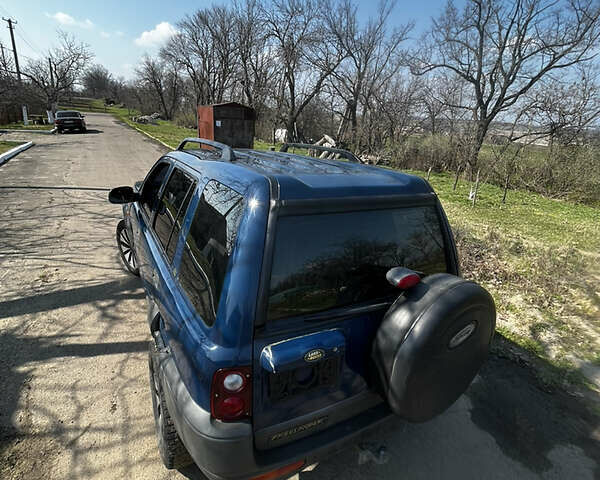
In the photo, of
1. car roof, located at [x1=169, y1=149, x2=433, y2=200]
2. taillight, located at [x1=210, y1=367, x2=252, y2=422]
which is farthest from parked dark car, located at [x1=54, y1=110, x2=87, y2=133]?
taillight, located at [x1=210, y1=367, x2=252, y2=422]

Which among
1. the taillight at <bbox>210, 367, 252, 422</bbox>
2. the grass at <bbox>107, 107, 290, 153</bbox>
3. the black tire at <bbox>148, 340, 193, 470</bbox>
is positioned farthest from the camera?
the grass at <bbox>107, 107, 290, 153</bbox>

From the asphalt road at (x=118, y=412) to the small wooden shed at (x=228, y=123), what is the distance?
393 inches

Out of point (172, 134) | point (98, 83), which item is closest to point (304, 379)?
point (172, 134)

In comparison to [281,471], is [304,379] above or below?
above

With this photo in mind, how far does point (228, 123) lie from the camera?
13.4 m

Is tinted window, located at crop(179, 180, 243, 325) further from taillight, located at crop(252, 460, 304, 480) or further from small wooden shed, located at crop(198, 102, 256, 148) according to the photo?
small wooden shed, located at crop(198, 102, 256, 148)

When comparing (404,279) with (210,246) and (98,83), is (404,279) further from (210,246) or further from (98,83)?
(98,83)

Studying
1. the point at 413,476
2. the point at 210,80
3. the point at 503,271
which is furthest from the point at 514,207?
the point at 210,80

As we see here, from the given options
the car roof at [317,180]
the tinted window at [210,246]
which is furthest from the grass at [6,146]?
the car roof at [317,180]

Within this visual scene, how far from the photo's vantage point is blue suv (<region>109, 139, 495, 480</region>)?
1479 millimetres

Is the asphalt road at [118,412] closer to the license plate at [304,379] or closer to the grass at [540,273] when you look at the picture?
the grass at [540,273]

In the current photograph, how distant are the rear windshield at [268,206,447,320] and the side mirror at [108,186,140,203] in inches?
94.6

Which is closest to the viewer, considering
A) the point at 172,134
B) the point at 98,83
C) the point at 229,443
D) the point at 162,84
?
the point at 229,443

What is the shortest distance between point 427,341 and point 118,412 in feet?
7.41
